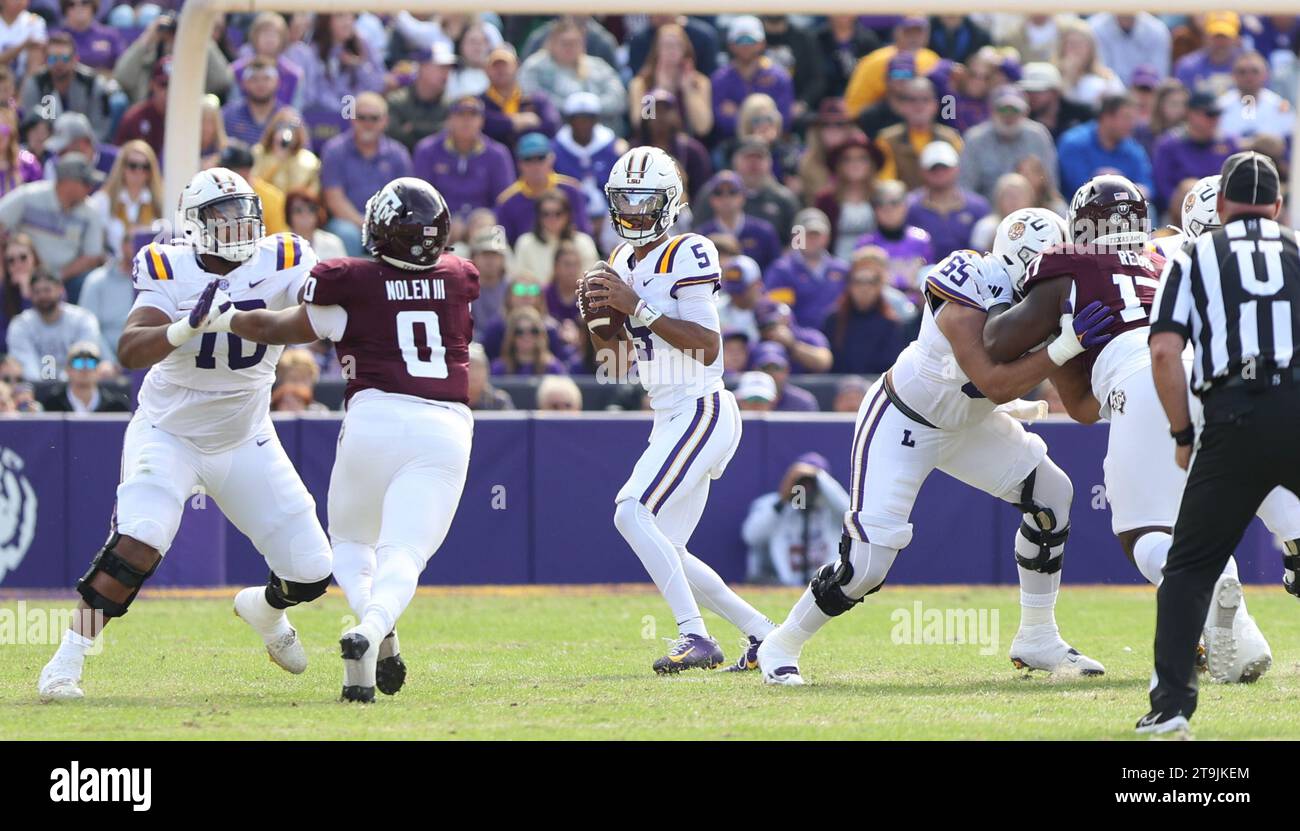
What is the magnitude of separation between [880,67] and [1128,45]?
2.61 m

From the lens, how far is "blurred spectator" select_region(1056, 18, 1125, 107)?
1730 centimetres

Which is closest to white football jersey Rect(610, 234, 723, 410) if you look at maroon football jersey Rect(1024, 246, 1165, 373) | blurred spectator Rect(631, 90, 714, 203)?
maroon football jersey Rect(1024, 246, 1165, 373)

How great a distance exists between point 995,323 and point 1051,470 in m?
0.92

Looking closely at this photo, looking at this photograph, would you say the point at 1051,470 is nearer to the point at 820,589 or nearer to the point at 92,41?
the point at 820,589

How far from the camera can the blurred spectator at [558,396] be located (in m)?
13.3

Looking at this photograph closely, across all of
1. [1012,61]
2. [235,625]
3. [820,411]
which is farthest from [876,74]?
[235,625]

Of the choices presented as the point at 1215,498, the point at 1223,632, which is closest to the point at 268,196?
the point at 1223,632

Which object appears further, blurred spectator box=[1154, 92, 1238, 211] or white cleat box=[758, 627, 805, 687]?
blurred spectator box=[1154, 92, 1238, 211]

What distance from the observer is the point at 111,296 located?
14.2 m

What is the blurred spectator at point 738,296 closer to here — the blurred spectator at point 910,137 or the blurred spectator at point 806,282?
the blurred spectator at point 806,282

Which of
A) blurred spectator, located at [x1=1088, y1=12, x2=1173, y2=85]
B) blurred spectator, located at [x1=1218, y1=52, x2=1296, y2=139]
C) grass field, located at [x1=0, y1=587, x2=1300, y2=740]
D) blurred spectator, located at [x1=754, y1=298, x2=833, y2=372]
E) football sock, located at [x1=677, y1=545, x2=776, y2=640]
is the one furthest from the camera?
blurred spectator, located at [x1=1088, y1=12, x2=1173, y2=85]

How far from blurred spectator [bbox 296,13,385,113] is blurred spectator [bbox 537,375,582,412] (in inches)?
162

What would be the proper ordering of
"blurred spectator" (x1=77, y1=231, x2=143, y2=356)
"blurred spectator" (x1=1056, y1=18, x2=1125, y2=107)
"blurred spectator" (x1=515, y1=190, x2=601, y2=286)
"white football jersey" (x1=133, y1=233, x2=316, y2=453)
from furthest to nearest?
1. "blurred spectator" (x1=1056, y1=18, x2=1125, y2=107)
2. "blurred spectator" (x1=515, y1=190, x2=601, y2=286)
3. "blurred spectator" (x1=77, y1=231, x2=143, y2=356)
4. "white football jersey" (x1=133, y1=233, x2=316, y2=453)

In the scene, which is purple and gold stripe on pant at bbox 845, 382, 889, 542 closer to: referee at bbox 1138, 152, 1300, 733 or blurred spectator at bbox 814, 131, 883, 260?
referee at bbox 1138, 152, 1300, 733
